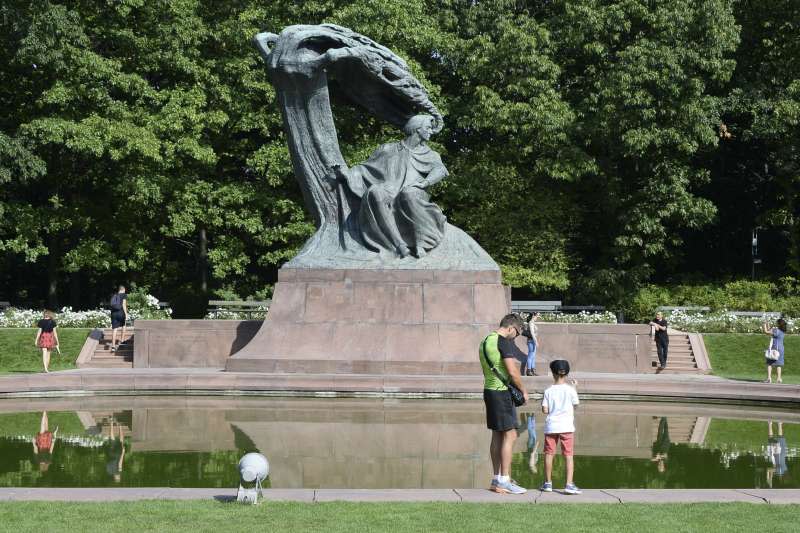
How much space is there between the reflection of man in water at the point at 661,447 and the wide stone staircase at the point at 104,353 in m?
12.9

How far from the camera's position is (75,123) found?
Result: 104ft

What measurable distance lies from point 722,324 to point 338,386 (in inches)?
571

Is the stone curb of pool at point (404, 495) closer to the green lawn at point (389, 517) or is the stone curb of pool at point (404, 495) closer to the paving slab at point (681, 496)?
the paving slab at point (681, 496)

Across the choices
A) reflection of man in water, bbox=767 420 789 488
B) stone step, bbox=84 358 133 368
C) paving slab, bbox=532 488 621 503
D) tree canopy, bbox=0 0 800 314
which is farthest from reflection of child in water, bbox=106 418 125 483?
tree canopy, bbox=0 0 800 314

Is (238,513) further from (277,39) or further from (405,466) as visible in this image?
(277,39)

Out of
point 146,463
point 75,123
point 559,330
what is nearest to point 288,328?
point 559,330

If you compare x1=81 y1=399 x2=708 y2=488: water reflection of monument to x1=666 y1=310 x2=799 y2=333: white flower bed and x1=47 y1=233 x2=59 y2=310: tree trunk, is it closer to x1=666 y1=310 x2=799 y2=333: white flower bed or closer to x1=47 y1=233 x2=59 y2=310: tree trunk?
x1=666 y1=310 x2=799 y2=333: white flower bed

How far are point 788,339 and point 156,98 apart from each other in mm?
19531

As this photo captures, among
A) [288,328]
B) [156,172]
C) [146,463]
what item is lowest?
[146,463]

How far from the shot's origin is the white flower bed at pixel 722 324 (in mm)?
28047

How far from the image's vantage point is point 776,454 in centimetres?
1159

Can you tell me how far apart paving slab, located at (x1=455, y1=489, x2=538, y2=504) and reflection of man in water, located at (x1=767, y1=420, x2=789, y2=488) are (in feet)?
8.53

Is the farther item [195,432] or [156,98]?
[156,98]

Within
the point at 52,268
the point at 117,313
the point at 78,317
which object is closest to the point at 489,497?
the point at 117,313
